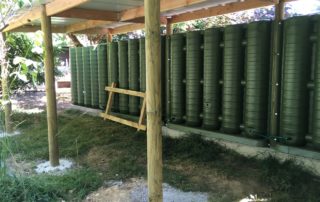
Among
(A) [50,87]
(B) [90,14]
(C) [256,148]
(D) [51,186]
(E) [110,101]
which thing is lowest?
(D) [51,186]

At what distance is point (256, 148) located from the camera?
4590 mm

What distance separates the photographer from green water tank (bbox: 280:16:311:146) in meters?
4.07

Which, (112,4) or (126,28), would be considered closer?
(112,4)

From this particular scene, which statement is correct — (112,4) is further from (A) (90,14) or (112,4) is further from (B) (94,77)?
(B) (94,77)

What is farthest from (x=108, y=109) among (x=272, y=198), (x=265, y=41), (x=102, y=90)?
(x=272, y=198)

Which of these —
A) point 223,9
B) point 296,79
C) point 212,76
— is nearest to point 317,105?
point 296,79

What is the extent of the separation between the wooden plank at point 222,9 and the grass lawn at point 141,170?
7.38ft

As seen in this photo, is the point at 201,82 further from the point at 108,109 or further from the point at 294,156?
the point at 108,109

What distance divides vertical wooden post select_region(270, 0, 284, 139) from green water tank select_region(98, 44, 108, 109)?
4467 millimetres

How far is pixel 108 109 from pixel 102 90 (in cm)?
74

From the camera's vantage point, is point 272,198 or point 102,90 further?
point 102,90

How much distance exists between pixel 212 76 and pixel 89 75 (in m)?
4.47

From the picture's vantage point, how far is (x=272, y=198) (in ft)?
11.4

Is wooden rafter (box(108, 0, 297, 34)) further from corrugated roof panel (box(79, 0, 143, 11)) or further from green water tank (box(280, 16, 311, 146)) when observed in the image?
green water tank (box(280, 16, 311, 146))
